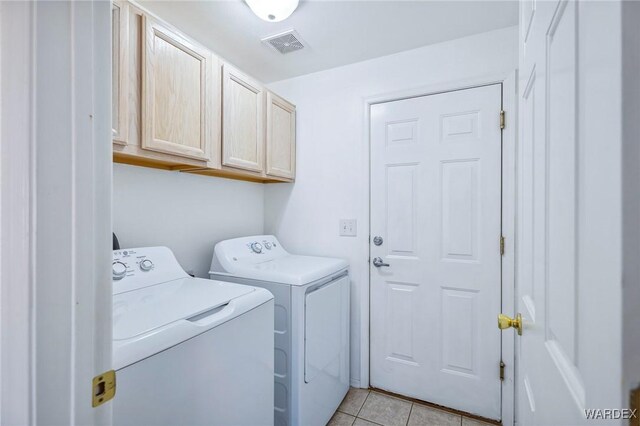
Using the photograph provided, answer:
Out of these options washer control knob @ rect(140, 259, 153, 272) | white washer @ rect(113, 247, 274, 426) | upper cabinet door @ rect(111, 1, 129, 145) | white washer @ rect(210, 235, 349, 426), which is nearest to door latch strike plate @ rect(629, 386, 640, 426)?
white washer @ rect(113, 247, 274, 426)

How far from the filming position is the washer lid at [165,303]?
91cm

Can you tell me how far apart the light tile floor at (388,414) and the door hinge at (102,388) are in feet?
5.45

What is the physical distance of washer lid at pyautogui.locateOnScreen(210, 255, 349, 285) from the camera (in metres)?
1.58

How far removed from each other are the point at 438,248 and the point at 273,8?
1.68 meters

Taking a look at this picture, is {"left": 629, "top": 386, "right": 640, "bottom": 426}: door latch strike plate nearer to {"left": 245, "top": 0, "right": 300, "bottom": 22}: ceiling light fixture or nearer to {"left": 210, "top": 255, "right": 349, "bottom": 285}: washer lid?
{"left": 210, "top": 255, "right": 349, "bottom": 285}: washer lid

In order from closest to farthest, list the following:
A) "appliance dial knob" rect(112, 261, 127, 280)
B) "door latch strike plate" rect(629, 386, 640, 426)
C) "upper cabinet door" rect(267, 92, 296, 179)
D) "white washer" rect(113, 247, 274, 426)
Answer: "door latch strike plate" rect(629, 386, 640, 426) < "white washer" rect(113, 247, 274, 426) < "appliance dial knob" rect(112, 261, 127, 280) < "upper cabinet door" rect(267, 92, 296, 179)

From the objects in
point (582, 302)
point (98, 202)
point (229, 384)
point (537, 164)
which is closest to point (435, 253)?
point (537, 164)

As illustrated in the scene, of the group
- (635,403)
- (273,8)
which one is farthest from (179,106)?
(635,403)

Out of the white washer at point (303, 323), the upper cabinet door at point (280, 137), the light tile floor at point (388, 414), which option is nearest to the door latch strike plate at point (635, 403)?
the white washer at point (303, 323)

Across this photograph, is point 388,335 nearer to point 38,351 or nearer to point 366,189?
point 366,189

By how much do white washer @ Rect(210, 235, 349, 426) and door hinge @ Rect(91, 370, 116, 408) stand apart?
1056mm

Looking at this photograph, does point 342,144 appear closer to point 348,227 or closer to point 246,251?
point 348,227

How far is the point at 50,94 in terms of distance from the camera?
438mm

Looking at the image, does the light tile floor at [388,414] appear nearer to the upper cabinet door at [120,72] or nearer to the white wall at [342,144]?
the white wall at [342,144]
